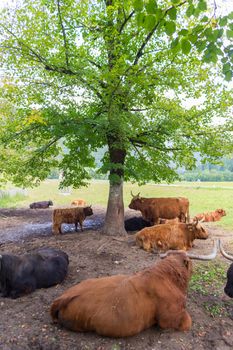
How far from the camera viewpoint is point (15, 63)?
31.3 feet

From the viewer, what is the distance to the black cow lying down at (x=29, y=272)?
6.32 metres

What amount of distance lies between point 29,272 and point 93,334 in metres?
2.29

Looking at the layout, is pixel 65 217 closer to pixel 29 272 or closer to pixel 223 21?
pixel 29 272

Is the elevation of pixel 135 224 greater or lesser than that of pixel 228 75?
lesser

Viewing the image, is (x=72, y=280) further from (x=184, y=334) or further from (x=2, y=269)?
(x=184, y=334)

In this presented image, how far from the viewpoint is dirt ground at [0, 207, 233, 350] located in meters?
4.56

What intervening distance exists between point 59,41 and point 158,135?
3945mm

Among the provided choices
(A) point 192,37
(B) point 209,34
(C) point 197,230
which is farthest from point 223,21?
(C) point 197,230

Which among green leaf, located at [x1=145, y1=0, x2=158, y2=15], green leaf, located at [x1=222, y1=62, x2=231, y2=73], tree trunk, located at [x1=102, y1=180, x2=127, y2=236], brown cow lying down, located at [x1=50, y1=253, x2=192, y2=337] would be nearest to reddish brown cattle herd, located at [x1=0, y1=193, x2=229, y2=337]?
brown cow lying down, located at [x1=50, y1=253, x2=192, y2=337]

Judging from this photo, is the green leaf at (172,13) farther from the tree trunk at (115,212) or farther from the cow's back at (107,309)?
the tree trunk at (115,212)

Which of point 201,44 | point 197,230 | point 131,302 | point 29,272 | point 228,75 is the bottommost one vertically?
point 29,272

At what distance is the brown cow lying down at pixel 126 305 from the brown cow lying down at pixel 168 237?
154 inches

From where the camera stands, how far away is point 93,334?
15.5 feet

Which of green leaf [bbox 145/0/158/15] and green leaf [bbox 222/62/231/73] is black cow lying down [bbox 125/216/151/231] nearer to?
green leaf [bbox 222/62/231/73]
